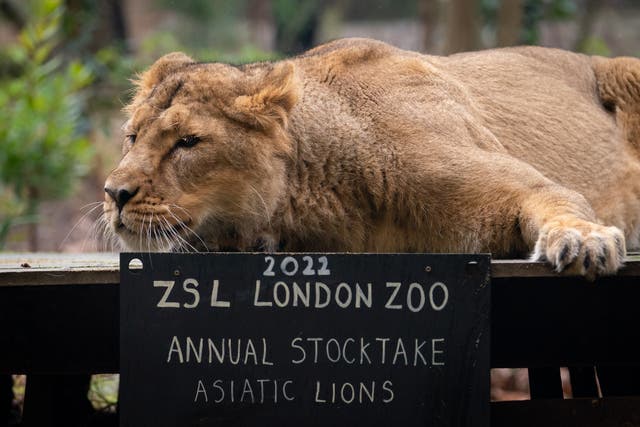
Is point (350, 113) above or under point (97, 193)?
under

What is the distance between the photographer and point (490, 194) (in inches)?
137

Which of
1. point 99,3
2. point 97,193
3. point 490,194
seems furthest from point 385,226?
point 99,3

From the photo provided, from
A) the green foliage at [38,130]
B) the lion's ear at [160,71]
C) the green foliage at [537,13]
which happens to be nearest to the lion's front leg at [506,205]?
the lion's ear at [160,71]

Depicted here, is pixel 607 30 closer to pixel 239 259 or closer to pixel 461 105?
pixel 461 105

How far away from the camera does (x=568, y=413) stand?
3.29 meters

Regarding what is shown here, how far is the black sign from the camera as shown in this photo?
283cm

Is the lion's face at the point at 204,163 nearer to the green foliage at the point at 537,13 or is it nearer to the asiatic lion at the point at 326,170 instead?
the asiatic lion at the point at 326,170

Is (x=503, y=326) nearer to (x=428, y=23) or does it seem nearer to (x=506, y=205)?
(x=506, y=205)

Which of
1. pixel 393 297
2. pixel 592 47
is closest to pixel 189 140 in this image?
pixel 393 297

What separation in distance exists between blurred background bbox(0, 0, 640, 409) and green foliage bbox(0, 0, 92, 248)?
0.01 m

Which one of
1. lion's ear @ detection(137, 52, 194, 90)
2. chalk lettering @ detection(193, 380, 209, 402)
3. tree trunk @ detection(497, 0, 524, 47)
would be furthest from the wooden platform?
tree trunk @ detection(497, 0, 524, 47)

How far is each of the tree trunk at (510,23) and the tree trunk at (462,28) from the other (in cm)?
31

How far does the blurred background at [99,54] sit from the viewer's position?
777 centimetres

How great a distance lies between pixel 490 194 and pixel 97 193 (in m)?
8.66
